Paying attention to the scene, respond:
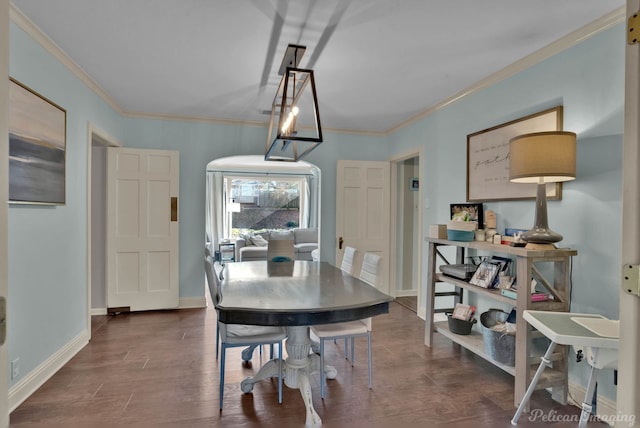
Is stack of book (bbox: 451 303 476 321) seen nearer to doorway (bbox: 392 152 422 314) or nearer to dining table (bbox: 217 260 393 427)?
dining table (bbox: 217 260 393 427)

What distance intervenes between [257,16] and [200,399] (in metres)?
2.45

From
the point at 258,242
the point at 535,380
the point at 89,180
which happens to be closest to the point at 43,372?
the point at 89,180

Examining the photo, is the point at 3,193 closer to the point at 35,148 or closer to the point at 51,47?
the point at 35,148

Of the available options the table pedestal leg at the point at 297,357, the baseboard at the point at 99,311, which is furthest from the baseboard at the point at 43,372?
the table pedestal leg at the point at 297,357

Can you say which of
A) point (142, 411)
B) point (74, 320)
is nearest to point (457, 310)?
point (142, 411)

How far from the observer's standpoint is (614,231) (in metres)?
1.99

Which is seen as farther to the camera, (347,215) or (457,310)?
(347,215)

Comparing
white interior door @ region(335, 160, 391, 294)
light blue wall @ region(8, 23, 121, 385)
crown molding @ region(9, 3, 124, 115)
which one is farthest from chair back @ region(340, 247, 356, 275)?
crown molding @ region(9, 3, 124, 115)

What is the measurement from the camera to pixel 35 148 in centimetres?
227

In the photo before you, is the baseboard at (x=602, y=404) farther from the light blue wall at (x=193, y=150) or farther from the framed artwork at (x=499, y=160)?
the light blue wall at (x=193, y=150)

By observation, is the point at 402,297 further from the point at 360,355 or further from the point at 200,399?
the point at 200,399

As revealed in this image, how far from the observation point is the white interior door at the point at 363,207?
15.1 feet

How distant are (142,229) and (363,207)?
2.78 meters

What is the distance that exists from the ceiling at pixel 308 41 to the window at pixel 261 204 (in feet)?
17.4
